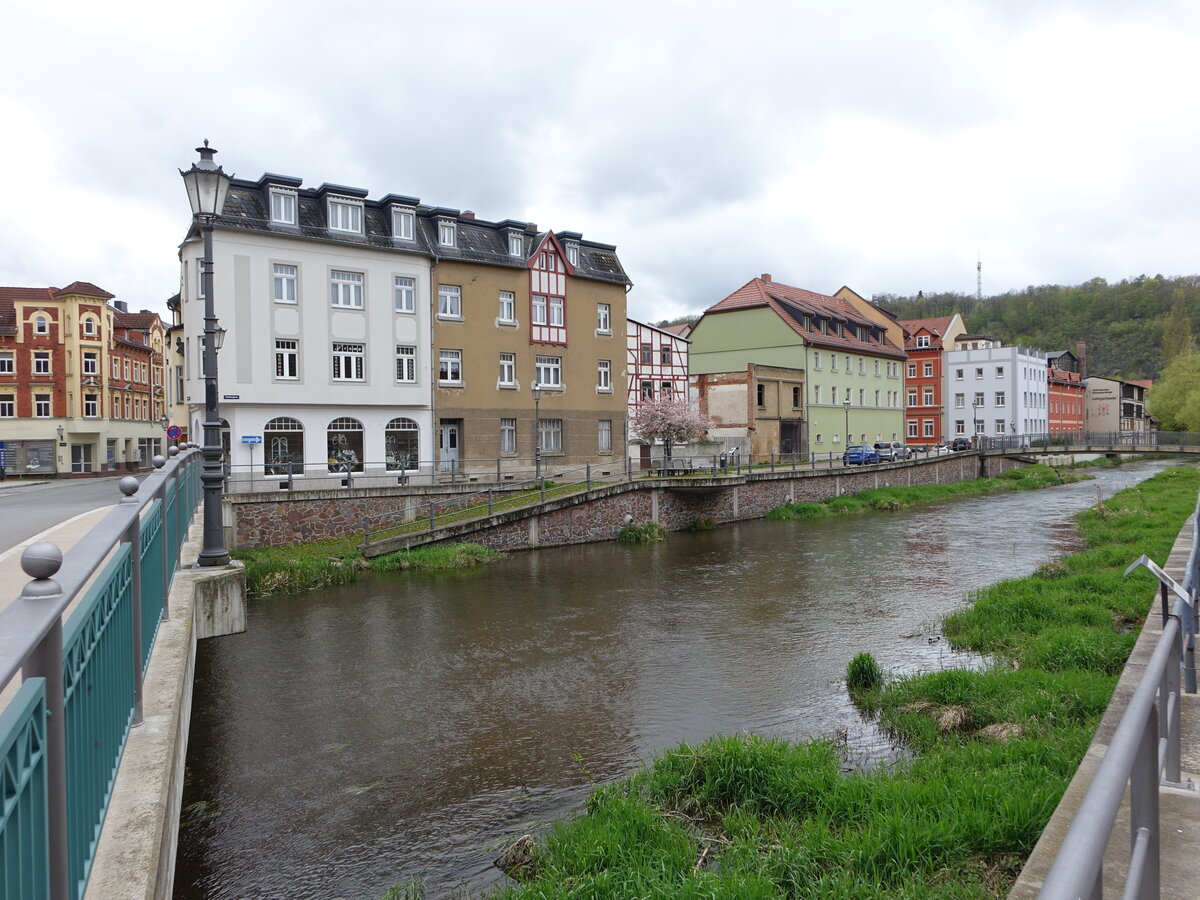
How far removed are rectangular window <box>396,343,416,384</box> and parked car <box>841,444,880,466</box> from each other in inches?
980

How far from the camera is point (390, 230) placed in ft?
105

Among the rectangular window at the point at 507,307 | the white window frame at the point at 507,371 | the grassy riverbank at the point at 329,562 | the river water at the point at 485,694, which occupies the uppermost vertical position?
the rectangular window at the point at 507,307

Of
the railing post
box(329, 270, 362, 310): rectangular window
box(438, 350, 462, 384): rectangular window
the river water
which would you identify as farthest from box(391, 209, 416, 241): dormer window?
the railing post

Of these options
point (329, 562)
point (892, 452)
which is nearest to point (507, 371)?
point (329, 562)

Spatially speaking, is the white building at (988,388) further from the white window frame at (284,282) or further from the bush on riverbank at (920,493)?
the white window frame at (284,282)

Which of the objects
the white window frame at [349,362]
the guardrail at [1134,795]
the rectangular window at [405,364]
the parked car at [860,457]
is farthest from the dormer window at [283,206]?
the parked car at [860,457]

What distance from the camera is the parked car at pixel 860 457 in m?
46.4

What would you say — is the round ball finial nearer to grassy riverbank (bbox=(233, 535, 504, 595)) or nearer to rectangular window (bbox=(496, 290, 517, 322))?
grassy riverbank (bbox=(233, 535, 504, 595))

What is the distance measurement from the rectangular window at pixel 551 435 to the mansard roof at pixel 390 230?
6.79 metres

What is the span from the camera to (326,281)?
3019 cm

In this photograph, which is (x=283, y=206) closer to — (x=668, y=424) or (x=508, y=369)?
(x=508, y=369)

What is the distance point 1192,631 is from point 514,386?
30540 mm

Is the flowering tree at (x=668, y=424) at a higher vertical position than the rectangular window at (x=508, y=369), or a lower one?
lower

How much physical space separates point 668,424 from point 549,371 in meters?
7.33
